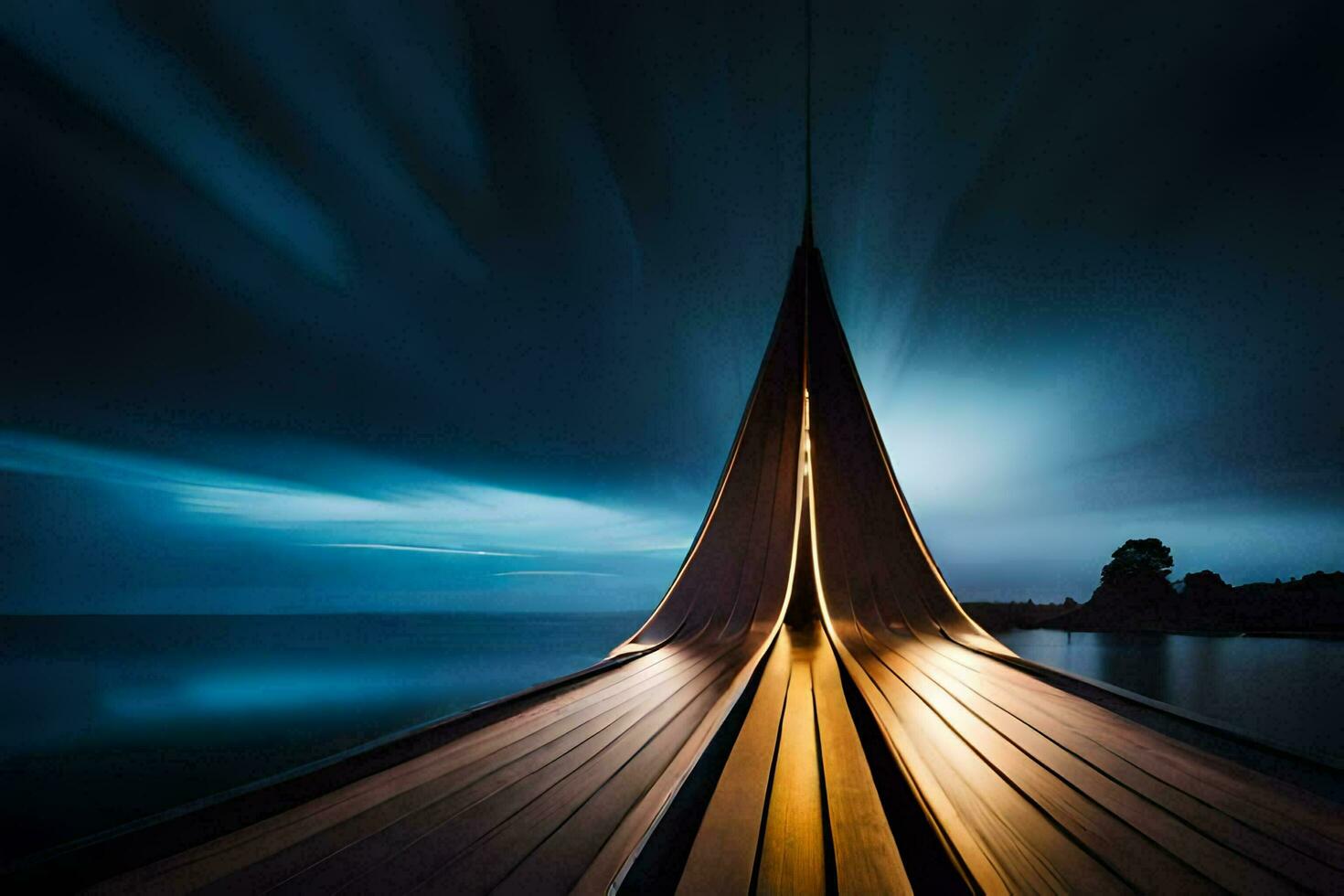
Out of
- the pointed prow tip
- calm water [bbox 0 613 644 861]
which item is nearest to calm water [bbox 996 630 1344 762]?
the pointed prow tip

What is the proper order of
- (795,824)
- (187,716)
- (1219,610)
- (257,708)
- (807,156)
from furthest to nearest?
(1219,610) → (257,708) → (187,716) → (807,156) → (795,824)

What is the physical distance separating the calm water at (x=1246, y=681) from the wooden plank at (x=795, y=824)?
2.43m

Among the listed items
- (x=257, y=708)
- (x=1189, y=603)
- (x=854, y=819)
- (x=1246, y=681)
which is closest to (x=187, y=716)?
(x=257, y=708)

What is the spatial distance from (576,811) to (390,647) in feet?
77.6

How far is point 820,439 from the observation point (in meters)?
5.28

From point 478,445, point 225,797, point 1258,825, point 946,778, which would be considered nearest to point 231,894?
point 225,797

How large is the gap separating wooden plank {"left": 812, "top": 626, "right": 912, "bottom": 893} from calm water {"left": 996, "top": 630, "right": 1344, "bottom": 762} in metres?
2.25

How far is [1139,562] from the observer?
23.2m

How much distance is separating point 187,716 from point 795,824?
12.0 m

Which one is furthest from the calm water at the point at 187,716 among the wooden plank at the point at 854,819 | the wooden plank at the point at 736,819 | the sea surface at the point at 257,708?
the wooden plank at the point at 854,819

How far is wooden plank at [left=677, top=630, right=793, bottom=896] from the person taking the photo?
3.06ft

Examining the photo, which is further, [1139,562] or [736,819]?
[1139,562]

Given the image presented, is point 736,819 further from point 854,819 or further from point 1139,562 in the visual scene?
point 1139,562

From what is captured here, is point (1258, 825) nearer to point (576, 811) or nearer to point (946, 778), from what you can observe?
point (946, 778)
